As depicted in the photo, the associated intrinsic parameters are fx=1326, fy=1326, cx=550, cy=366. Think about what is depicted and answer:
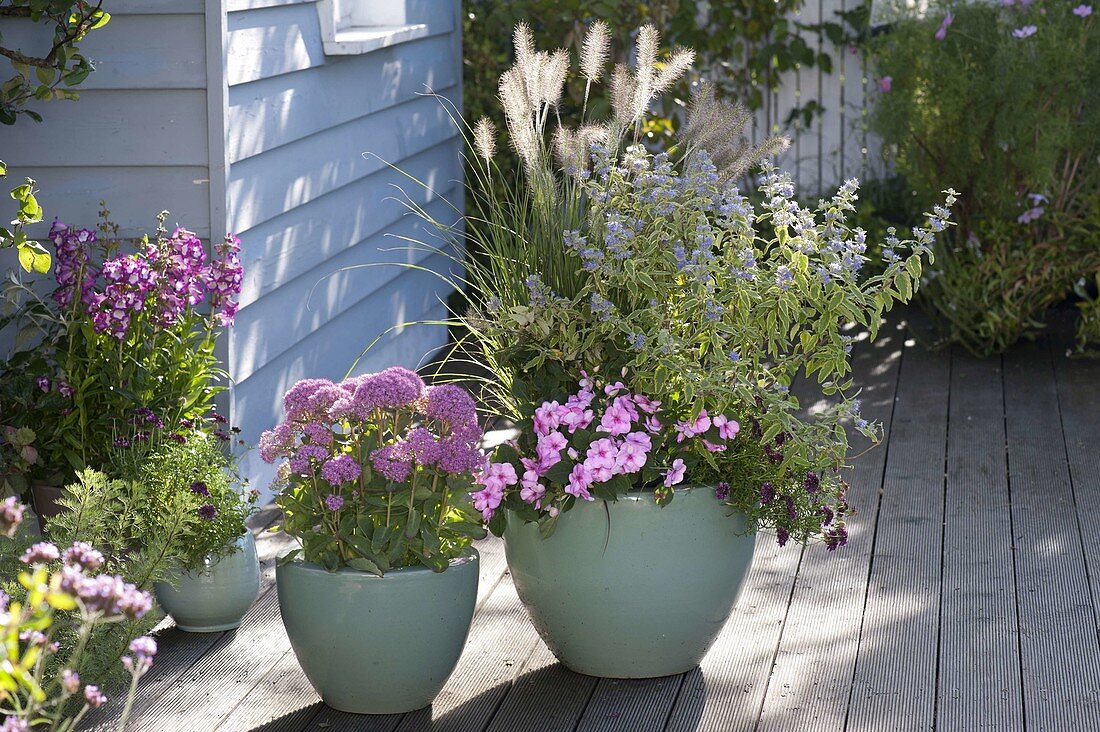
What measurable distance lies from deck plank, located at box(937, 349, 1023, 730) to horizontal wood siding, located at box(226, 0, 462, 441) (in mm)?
1456

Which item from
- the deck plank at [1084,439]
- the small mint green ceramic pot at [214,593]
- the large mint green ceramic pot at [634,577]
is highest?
the large mint green ceramic pot at [634,577]

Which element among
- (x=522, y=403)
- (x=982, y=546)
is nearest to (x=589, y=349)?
(x=522, y=403)

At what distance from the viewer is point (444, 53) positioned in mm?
5227

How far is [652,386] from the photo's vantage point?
2.48m

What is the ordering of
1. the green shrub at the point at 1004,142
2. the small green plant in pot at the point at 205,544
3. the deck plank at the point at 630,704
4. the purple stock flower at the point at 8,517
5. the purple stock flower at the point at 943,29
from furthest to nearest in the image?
the purple stock flower at the point at 943,29 < the green shrub at the point at 1004,142 < the small green plant in pot at the point at 205,544 < the deck plank at the point at 630,704 < the purple stock flower at the point at 8,517

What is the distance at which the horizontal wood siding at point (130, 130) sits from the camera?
3.06m

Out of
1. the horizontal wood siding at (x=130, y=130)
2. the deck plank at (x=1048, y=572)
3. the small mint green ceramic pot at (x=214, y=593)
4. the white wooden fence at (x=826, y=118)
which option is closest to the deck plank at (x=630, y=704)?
the deck plank at (x=1048, y=572)

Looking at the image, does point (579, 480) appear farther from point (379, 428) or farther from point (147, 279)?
point (147, 279)

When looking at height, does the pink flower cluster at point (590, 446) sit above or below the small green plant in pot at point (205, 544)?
above

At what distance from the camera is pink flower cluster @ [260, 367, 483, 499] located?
232cm

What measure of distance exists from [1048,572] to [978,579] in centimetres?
18

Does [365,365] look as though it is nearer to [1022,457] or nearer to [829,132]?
→ [1022,457]

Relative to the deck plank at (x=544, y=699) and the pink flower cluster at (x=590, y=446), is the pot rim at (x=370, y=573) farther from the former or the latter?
the deck plank at (x=544, y=699)

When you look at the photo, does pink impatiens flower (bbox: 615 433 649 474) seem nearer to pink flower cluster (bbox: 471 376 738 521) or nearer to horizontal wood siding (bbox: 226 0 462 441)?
pink flower cluster (bbox: 471 376 738 521)
